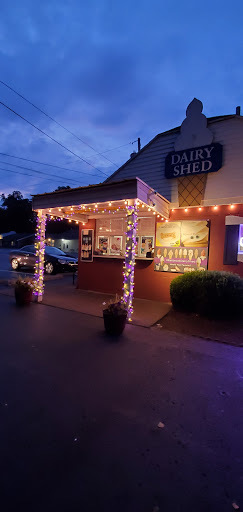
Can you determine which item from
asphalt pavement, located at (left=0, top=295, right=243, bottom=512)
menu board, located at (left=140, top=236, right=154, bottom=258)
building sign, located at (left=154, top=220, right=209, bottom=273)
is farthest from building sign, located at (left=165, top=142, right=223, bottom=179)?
asphalt pavement, located at (left=0, top=295, right=243, bottom=512)

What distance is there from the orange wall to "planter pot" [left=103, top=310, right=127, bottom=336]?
3376 millimetres

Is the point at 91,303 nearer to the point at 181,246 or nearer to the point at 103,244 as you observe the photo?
the point at 103,244

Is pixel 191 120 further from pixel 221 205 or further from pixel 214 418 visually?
pixel 214 418

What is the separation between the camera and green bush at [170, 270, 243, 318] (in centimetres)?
568

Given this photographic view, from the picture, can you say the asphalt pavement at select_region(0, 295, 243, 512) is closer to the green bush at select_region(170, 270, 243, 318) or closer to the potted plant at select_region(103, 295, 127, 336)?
the potted plant at select_region(103, 295, 127, 336)

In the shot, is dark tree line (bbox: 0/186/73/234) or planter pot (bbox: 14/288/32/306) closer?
planter pot (bbox: 14/288/32/306)

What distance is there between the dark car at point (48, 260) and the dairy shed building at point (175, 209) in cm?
400

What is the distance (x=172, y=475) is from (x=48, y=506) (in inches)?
34.9

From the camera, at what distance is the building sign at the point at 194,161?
7.15 metres

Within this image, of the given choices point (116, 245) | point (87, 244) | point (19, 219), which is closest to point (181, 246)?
point (116, 245)

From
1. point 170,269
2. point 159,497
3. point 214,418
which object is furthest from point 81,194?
point 159,497

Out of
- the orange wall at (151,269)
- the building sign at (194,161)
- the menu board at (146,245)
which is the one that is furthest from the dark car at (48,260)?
the building sign at (194,161)

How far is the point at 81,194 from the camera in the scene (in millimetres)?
6141

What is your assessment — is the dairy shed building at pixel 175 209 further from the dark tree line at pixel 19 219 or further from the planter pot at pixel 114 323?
the dark tree line at pixel 19 219
